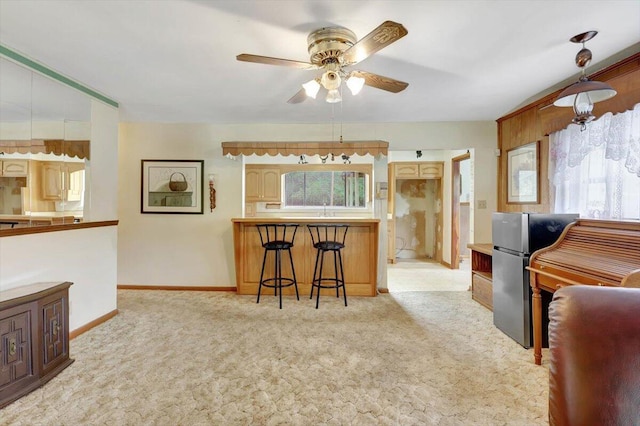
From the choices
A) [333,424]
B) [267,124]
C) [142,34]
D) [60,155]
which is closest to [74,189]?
[60,155]

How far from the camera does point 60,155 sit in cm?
254

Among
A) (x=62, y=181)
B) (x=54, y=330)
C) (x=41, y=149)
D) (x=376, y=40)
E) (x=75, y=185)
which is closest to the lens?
(x=376, y=40)

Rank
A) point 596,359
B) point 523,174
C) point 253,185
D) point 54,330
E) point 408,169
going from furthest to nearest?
point 408,169
point 253,185
point 523,174
point 54,330
point 596,359

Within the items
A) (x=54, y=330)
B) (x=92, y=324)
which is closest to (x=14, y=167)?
(x=54, y=330)

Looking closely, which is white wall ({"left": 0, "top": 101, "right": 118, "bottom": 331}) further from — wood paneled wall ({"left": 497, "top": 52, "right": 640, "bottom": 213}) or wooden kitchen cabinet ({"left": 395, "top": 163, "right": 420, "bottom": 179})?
wooden kitchen cabinet ({"left": 395, "top": 163, "right": 420, "bottom": 179})

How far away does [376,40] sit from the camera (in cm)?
152

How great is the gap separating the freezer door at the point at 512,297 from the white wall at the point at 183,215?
197 cm

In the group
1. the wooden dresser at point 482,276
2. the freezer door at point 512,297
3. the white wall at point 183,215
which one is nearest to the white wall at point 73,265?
the white wall at point 183,215

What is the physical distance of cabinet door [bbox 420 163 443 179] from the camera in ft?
19.6

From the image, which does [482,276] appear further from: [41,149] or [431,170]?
[41,149]

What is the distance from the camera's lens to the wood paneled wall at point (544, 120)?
2152 mm

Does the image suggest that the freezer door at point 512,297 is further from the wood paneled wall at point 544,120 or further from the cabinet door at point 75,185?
the cabinet door at point 75,185

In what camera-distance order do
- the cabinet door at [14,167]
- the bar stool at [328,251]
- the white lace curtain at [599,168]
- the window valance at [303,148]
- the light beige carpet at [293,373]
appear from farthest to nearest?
1. the window valance at [303,148]
2. the bar stool at [328,251]
3. the white lace curtain at [599,168]
4. the cabinet door at [14,167]
5. the light beige carpet at [293,373]

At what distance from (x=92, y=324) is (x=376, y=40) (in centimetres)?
343
